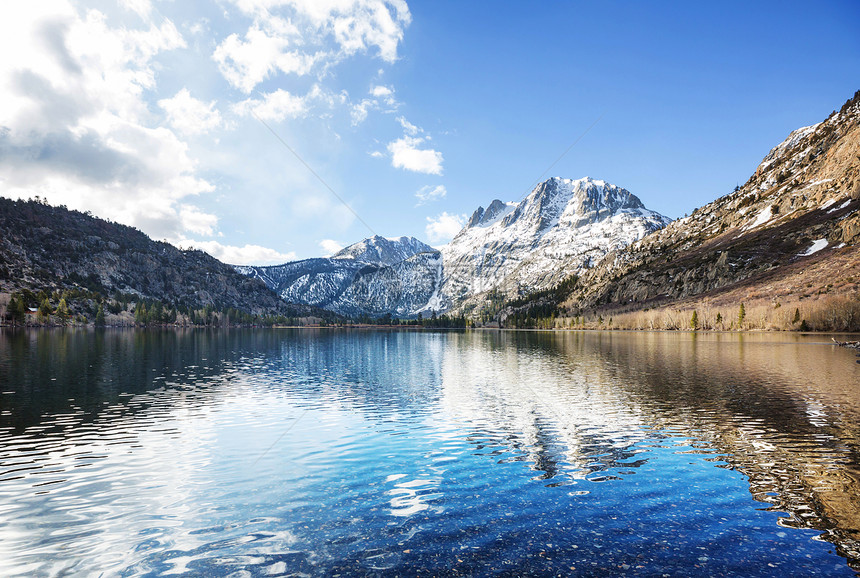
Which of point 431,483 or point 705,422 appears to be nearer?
point 431,483

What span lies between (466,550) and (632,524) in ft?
24.0

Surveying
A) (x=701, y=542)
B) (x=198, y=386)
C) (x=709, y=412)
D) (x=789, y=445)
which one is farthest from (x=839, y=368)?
(x=198, y=386)

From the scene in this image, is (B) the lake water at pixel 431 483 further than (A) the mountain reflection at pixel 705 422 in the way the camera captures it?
No

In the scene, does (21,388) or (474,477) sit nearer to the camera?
(474,477)

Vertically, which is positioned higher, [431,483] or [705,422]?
[431,483]

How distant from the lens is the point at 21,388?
5275 cm

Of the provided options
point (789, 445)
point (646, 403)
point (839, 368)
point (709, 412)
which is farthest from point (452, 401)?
point (839, 368)

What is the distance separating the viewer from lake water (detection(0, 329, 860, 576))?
15.9m

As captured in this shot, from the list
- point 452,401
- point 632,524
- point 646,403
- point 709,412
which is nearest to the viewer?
point 632,524

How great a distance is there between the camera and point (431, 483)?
23.9 metres

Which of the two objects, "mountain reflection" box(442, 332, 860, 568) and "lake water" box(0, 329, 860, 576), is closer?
"lake water" box(0, 329, 860, 576)

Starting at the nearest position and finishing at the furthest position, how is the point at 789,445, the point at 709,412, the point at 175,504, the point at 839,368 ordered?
the point at 175,504 < the point at 789,445 < the point at 709,412 < the point at 839,368

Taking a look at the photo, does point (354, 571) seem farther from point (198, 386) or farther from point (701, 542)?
point (198, 386)

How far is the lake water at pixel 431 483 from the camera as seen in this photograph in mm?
15914
